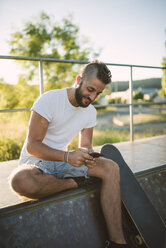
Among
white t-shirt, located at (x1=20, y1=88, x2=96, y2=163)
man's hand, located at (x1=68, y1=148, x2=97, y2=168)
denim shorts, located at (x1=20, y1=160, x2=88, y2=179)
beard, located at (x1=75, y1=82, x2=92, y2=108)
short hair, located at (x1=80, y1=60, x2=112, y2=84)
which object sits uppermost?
short hair, located at (x1=80, y1=60, x2=112, y2=84)

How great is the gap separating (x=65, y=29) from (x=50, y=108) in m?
13.2

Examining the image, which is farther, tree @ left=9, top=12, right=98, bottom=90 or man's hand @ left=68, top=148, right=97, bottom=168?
tree @ left=9, top=12, right=98, bottom=90

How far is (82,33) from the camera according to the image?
44.1 ft

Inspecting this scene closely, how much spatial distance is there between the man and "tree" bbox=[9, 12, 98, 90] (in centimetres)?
996

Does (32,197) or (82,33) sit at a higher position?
(82,33)

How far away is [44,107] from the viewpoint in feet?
4.99

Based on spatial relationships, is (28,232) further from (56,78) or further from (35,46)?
(35,46)

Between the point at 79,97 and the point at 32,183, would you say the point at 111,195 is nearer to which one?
the point at 32,183

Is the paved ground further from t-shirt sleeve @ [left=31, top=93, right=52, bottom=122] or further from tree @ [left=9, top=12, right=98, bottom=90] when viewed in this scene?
tree @ [left=9, top=12, right=98, bottom=90]

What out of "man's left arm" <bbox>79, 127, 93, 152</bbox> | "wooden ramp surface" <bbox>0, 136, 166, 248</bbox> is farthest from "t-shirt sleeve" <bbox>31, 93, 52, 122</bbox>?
"wooden ramp surface" <bbox>0, 136, 166, 248</bbox>

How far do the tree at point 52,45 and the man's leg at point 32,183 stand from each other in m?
10.3

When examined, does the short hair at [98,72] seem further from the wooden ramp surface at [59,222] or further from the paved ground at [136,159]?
the paved ground at [136,159]

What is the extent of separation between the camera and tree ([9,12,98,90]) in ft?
38.4

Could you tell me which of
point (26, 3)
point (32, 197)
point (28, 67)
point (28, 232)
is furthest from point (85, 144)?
point (26, 3)
